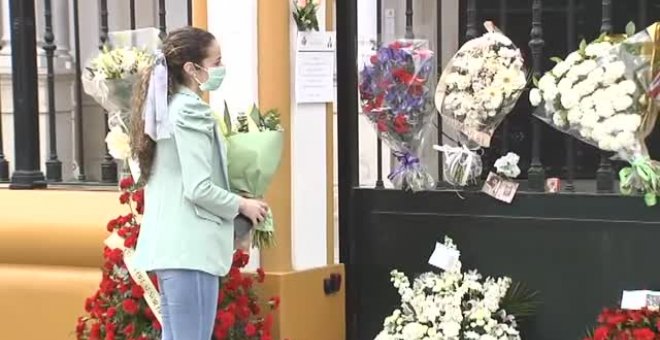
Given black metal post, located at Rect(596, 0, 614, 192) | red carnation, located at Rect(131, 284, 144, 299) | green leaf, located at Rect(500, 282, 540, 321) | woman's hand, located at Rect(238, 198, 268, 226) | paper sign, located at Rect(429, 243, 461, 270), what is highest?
black metal post, located at Rect(596, 0, 614, 192)

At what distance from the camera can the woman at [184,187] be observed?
12.2 feet

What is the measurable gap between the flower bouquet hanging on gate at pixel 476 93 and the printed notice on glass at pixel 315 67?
535 mm

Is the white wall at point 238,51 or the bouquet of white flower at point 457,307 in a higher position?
the white wall at point 238,51

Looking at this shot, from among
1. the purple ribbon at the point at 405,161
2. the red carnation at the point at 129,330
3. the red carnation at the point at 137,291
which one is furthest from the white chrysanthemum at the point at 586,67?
the red carnation at the point at 129,330

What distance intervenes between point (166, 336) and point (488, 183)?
1.61 meters

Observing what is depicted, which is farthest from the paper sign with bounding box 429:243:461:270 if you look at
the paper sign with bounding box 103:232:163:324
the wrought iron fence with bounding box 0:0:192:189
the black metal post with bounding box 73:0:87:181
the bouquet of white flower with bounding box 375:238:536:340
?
the black metal post with bounding box 73:0:87:181

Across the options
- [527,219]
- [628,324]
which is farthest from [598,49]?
[628,324]

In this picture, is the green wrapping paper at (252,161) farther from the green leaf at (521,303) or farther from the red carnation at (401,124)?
the green leaf at (521,303)

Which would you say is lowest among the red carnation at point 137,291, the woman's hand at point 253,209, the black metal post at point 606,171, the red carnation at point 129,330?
the red carnation at point 129,330

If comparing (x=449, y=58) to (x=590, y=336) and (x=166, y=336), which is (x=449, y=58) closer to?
(x=590, y=336)

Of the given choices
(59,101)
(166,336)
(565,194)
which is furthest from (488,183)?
(59,101)

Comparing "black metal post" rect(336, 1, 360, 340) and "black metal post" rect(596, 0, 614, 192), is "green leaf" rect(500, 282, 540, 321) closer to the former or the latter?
"black metal post" rect(596, 0, 614, 192)

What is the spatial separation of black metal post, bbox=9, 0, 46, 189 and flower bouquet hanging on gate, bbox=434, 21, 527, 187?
222 cm

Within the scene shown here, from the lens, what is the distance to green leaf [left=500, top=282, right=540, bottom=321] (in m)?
4.57
